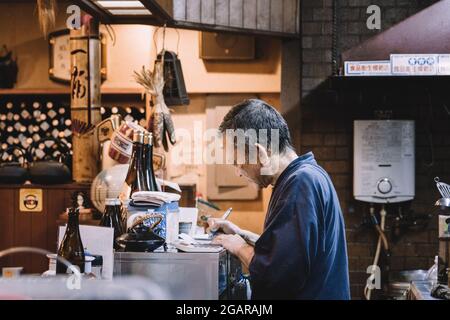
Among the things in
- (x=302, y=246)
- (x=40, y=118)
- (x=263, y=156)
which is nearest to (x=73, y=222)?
→ (x=263, y=156)

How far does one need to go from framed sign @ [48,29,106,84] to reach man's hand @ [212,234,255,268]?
14.6 ft

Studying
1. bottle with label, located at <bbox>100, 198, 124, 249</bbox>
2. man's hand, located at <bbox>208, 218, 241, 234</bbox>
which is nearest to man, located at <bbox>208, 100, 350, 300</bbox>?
man's hand, located at <bbox>208, 218, 241, 234</bbox>

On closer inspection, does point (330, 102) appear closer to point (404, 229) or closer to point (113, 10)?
point (404, 229)

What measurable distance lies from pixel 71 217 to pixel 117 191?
63.7 inches

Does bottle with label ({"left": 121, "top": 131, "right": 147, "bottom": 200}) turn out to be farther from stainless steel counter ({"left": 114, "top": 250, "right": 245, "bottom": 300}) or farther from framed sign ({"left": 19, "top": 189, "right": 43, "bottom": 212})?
framed sign ({"left": 19, "top": 189, "right": 43, "bottom": 212})

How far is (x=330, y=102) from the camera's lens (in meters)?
5.14

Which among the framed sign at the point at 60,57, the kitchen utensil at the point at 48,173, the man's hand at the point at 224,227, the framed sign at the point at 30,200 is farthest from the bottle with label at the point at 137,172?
the framed sign at the point at 60,57

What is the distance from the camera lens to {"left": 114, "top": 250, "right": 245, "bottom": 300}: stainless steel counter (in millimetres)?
2100

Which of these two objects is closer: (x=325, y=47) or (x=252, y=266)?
(x=252, y=266)

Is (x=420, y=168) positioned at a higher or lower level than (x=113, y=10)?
lower

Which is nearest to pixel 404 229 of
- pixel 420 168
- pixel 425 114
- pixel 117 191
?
pixel 420 168

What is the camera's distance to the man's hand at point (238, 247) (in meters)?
2.16

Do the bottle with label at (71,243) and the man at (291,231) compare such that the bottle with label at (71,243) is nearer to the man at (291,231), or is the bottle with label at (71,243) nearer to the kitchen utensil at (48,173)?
the man at (291,231)
